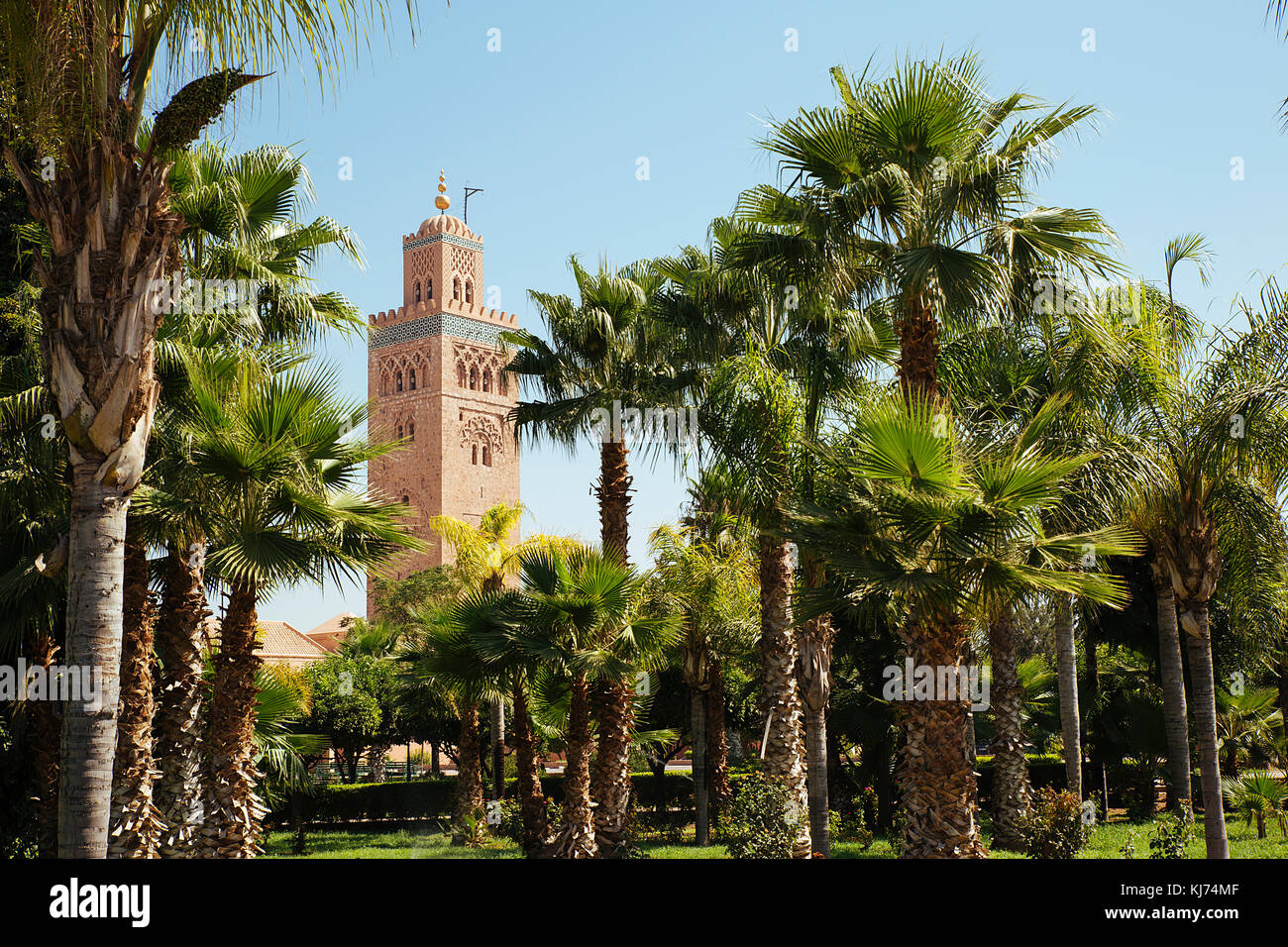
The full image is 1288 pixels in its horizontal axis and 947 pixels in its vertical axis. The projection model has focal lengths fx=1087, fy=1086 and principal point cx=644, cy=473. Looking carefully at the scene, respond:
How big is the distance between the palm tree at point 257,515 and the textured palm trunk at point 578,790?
4.86 m

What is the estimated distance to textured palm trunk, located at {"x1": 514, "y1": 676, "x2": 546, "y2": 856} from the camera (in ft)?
57.0

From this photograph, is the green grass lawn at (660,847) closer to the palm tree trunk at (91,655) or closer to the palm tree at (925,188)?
the palm tree at (925,188)

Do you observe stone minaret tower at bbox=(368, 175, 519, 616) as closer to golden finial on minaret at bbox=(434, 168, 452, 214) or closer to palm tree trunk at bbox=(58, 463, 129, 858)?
golden finial on minaret at bbox=(434, 168, 452, 214)

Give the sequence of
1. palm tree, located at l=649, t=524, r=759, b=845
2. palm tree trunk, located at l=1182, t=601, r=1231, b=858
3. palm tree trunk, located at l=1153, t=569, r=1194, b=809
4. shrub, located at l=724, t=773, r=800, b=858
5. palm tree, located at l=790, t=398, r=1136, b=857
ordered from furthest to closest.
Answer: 1. palm tree, located at l=649, t=524, r=759, b=845
2. palm tree trunk, located at l=1153, t=569, r=1194, b=809
3. shrub, located at l=724, t=773, r=800, b=858
4. palm tree trunk, located at l=1182, t=601, r=1231, b=858
5. palm tree, located at l=790, t=398, r=1136, b=857

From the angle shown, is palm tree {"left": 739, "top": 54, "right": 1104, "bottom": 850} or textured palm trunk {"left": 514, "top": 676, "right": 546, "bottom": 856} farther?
textured palm trunk {"left": 514, "top": 676, "right": 546, "bottom": 856}

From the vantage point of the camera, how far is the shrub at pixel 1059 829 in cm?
1320

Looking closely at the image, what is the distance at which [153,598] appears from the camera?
11688 millimetres

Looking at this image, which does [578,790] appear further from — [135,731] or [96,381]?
[96,381]

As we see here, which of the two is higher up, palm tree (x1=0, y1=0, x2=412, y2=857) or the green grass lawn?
palm tree (x1=0, y1=0, x2=412, y2=857)

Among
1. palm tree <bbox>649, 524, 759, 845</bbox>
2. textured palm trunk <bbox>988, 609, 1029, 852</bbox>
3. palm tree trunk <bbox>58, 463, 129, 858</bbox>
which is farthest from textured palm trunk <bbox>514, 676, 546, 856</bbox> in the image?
palm tree trunk <bbox>58, 463, 129, 858</bbox>

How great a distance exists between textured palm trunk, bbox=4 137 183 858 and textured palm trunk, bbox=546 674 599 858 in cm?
924

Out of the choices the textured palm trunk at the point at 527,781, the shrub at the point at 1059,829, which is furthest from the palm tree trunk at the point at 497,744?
the shrub at the point at 1059,829
